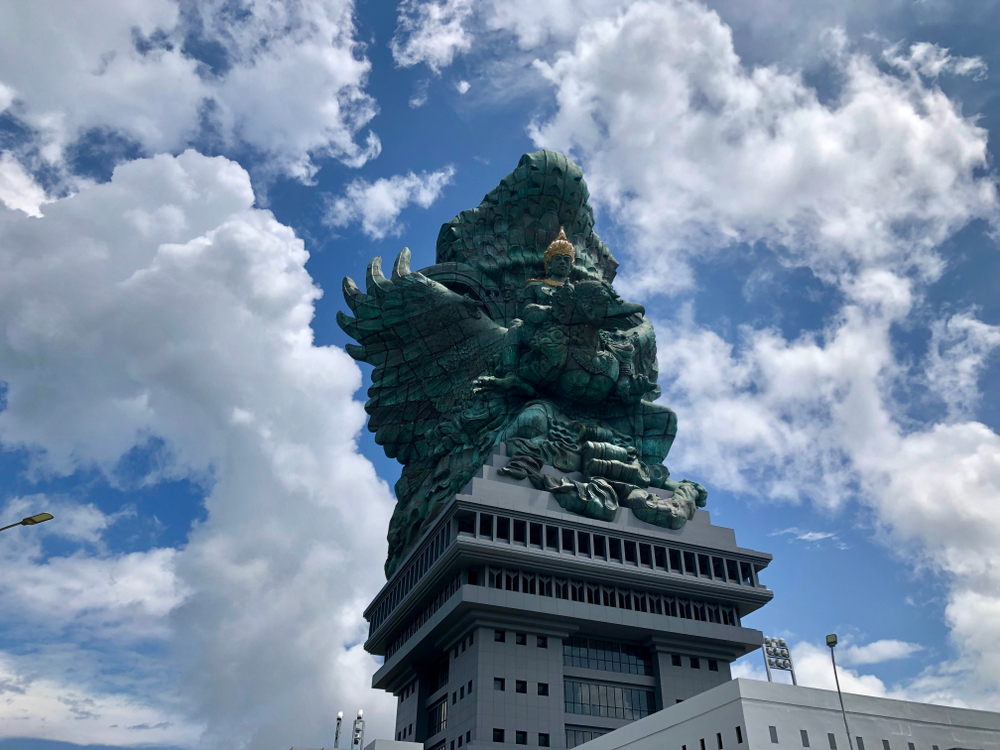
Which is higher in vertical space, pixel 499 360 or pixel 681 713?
pixel 499 360

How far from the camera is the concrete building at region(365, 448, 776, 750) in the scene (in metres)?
50.9

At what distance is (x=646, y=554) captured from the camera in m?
58.6

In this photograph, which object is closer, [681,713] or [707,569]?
[681,713]

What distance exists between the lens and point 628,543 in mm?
58344

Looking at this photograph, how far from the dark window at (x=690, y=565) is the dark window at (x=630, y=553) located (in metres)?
4.31

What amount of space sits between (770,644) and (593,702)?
18.7 metres

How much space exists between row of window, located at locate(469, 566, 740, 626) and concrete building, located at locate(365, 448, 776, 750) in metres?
0.08

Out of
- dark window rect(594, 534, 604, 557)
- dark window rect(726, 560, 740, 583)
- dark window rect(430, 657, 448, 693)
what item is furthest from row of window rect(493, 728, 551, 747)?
dark window rect(726, 560, 740, 583)

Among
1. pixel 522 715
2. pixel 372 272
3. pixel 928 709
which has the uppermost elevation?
pixel 372 272

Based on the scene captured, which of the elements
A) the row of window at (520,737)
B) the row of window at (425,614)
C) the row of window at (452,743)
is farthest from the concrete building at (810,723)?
the row of window at (425,614)

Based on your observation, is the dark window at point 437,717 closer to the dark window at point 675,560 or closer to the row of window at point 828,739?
the dark window at point 675,560

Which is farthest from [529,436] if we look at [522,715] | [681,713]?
[681,713]

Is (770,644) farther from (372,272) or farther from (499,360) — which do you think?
(372,272)

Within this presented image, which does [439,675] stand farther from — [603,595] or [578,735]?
[603,595]
